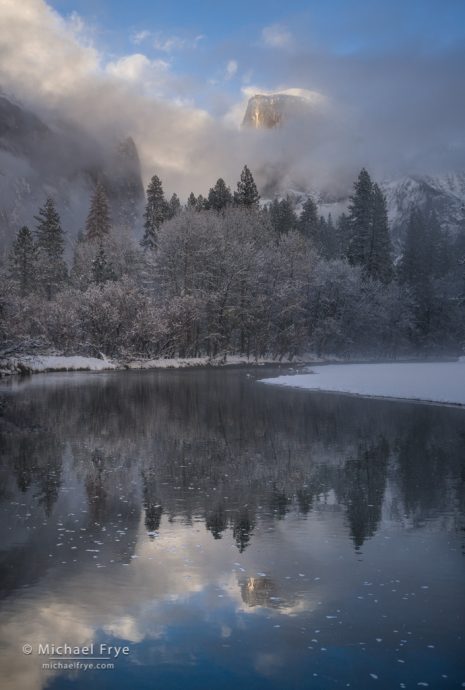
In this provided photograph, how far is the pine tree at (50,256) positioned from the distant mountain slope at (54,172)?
2509cm

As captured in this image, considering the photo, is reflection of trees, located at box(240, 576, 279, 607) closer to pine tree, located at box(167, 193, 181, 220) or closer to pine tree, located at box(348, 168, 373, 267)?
pine tree, located at box(348, 168, 373, 267)

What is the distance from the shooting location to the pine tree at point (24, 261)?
82.6 meters

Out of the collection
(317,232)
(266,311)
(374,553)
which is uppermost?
(317,232)

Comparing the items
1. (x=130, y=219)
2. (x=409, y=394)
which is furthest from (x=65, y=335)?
(x=130, y=219)

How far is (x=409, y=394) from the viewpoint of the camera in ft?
91.8

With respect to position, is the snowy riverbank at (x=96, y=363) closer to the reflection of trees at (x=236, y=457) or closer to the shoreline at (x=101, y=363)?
the shoreline at (x=101, y=363)

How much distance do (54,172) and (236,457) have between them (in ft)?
433

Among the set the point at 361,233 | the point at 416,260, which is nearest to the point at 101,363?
the point at 361,233

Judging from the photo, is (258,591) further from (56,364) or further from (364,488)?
(56,364)

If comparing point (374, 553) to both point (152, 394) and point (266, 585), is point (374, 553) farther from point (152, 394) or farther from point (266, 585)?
point (152, 394)

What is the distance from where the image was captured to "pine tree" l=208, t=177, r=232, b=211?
92012mm

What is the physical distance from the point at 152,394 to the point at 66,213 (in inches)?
4495

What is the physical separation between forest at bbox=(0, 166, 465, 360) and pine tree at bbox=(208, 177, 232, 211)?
21cm

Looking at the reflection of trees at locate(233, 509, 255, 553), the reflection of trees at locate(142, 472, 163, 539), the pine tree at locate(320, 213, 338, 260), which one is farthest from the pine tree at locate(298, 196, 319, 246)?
the reflection of trees at locate(233, 509, 255, 553)
